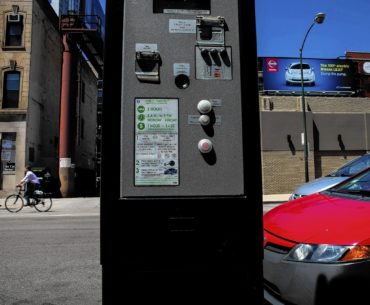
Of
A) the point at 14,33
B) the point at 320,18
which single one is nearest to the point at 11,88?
the point at 14,33

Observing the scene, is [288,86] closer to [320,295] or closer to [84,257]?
[84,257]

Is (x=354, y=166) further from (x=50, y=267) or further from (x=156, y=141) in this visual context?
(x=156, y=141)

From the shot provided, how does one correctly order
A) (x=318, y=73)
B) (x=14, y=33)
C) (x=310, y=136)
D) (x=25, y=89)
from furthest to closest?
(x=318, y=73), (x=310, y=136), (x=14, y=33), (x=25, y=89)

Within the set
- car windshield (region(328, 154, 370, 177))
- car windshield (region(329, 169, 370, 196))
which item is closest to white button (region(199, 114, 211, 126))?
car windshield (region(329, 169, 370, 196))

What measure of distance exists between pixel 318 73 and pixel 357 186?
3500 cm

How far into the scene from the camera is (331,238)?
3209 millimetres

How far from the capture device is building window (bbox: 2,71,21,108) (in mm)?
25630

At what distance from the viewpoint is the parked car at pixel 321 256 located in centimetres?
299

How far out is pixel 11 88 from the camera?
25766 millimetres

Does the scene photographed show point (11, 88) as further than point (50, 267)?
Yes

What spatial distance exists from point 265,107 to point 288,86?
7.28 meters

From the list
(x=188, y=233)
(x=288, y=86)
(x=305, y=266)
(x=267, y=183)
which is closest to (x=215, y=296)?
(x=188, y=233)

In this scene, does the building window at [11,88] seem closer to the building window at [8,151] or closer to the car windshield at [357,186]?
the building window at [8,151]

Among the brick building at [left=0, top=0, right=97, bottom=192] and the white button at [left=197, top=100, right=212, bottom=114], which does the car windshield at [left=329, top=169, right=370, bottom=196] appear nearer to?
the white button at [left=197, top=100, right=212, bottom=114]
